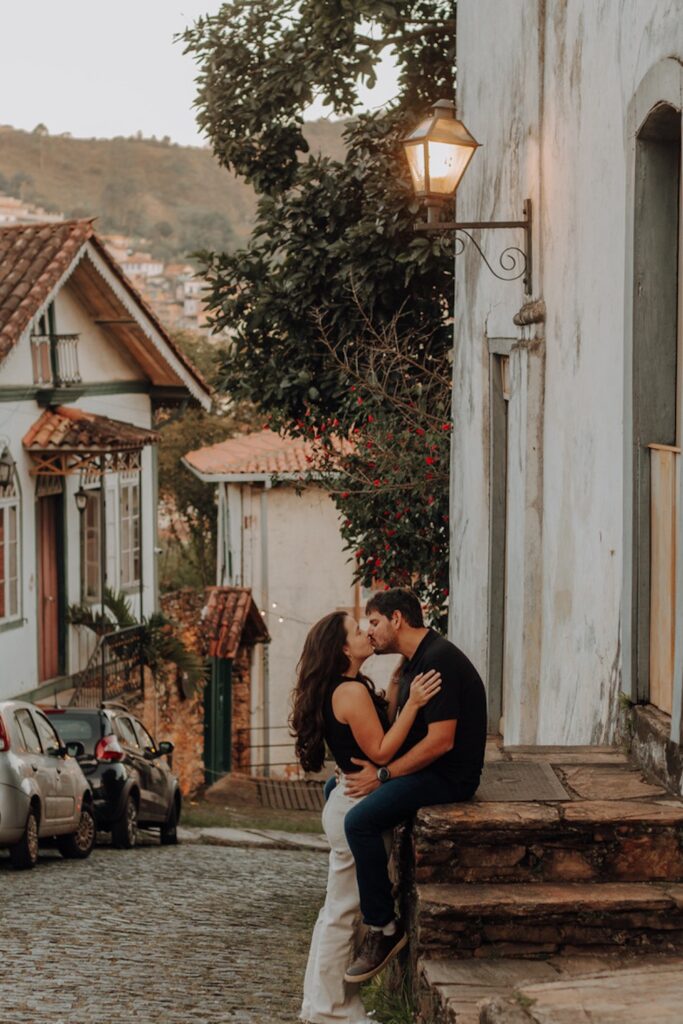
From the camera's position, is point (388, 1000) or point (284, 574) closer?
point (388, 1000)

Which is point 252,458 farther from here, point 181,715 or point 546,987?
point 546,987

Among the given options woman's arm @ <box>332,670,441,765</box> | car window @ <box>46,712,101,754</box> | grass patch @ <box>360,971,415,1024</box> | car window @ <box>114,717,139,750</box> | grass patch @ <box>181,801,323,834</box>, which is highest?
woman's arm @ <box>332,670,441,765</box>

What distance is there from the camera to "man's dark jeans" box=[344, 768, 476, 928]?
6.29 m

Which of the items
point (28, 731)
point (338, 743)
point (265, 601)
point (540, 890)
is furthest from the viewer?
point (265, 601)

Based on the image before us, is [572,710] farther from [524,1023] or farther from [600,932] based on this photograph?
[524,1023]

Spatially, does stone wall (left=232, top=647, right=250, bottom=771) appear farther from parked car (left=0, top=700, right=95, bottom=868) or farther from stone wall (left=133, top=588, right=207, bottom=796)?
parked car (left=0, top=700, right=95, bottom=868)

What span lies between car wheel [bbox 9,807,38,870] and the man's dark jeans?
7.30m

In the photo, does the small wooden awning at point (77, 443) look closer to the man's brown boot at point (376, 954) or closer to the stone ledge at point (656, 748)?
the stone ledge at point (656, 748)

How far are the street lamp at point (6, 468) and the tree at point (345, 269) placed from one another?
6195 millimetres

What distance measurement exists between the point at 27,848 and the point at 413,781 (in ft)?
24.9

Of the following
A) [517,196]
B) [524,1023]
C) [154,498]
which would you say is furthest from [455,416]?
[154,498]

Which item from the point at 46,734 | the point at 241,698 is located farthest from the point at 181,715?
the point at 46,734

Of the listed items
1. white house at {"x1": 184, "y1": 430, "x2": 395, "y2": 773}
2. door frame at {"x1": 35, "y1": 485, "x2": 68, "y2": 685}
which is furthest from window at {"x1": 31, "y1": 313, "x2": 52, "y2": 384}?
white house at {"x1": 184, "y1": 430, "x2": 395, "y2": 773}

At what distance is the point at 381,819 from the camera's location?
6.30 metres
